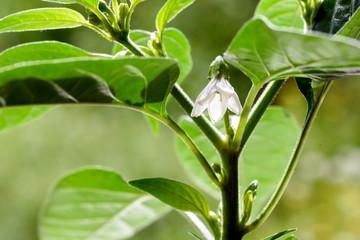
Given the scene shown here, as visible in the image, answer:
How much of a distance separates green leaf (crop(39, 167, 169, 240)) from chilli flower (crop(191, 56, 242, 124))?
0.56 ft

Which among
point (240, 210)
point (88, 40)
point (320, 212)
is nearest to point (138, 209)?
point (240, 210)

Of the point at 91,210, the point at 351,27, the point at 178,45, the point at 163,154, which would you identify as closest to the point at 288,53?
the point at 351,27

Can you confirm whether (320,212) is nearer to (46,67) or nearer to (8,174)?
(8,174)

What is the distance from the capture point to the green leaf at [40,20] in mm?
321

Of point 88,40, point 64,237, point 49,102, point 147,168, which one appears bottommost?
point 147,168

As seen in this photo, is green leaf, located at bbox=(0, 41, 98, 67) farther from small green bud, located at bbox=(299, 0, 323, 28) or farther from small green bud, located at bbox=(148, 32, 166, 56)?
small green bud, located at bbox=(299, 0, 323, 28)

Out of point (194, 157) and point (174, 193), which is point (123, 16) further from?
point (194, 157)

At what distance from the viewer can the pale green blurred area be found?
2.32 meters

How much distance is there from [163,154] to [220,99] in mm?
2043

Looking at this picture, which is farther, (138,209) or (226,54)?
(138,209)

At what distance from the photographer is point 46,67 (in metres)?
0.23

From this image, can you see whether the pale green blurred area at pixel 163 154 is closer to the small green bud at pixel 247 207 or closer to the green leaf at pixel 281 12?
the green leaf at pixel 281 12

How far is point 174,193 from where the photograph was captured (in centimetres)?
30

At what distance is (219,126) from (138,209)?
111 millimetres
